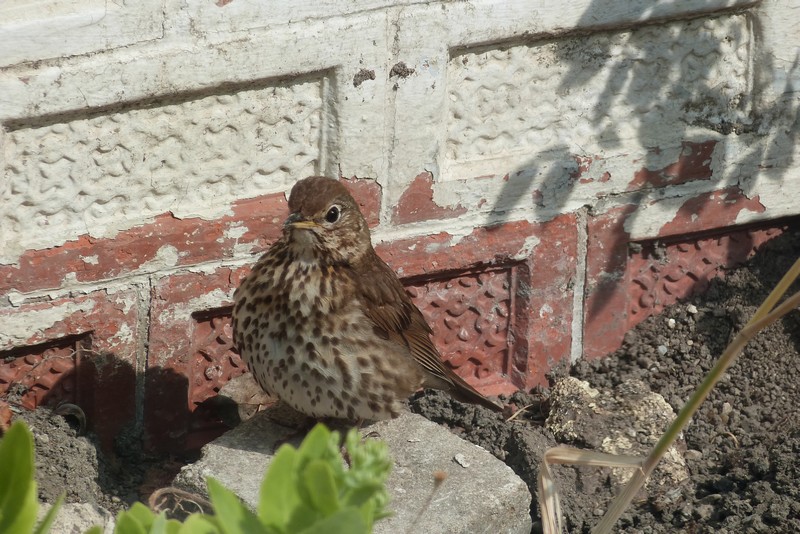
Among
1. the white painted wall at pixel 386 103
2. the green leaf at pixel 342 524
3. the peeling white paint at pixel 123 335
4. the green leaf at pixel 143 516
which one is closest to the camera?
the green leaf at pixel 342 524

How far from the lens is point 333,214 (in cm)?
421

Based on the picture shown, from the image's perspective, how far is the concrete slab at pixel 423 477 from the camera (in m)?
4.04

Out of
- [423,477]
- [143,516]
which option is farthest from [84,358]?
[143,516]

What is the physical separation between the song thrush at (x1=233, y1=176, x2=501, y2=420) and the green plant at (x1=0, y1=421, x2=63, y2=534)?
7.87 feet

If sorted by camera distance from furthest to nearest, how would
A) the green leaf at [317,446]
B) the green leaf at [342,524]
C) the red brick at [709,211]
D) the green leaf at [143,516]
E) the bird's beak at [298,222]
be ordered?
the red brick at [709,211], the bird's beak at [298,222], the green leaf at [143,516], the green leaf at [317,446], the green leaf at [342,524]

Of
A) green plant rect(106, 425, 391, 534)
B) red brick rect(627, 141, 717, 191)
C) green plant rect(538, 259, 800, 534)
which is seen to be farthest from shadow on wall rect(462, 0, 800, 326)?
green plant rect(106, 425, 391, 534)

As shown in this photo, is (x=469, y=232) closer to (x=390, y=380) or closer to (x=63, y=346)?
(x=390, y=380)

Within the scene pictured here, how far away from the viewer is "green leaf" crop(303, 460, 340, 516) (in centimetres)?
166

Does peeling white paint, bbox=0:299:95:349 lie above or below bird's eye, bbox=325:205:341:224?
below

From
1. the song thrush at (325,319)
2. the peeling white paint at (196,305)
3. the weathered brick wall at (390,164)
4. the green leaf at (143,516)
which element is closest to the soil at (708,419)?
the weathered brick wall at (390,164)

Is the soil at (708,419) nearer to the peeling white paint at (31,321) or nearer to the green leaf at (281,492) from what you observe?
the peeling white paint at (31,321)

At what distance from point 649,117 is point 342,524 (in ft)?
12.3

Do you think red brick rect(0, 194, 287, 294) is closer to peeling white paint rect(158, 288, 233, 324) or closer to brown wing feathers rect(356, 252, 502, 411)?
peeling white paint rect(158, 288, 233, 324)

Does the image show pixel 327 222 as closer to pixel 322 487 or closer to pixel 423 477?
pixel 423 477
